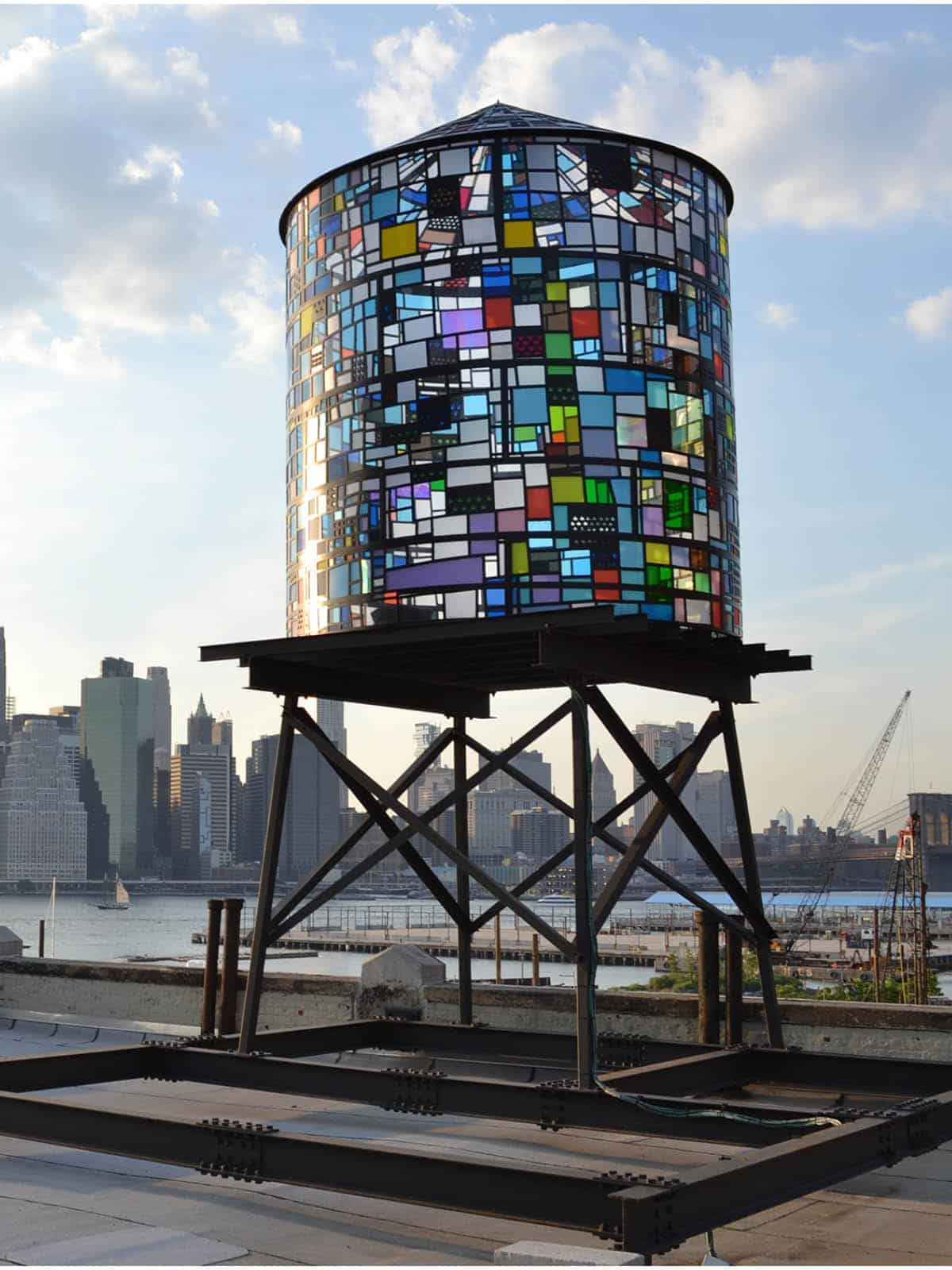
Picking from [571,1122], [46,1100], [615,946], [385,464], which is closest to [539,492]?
[385,464]

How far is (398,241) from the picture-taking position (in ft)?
41.3

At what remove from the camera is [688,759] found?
43.3 feet

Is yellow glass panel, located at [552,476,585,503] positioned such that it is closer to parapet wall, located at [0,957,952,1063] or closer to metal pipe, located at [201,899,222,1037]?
parapet wall, located at [0,957,952,1063]

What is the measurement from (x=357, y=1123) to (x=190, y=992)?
Answer: 736cm

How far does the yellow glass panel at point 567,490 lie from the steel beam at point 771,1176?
539 centimetres

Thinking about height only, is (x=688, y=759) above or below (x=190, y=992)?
above

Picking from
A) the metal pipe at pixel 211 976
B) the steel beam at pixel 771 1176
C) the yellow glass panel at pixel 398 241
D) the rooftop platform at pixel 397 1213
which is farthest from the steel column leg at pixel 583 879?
the metal pipe at pixel 211 976

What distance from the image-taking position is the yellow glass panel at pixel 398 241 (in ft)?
41.1

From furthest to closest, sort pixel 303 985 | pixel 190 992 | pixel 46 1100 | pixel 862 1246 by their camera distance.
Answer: pixel 190 992
pixel 303 985
pixel 46 1100
pixel 862 1246

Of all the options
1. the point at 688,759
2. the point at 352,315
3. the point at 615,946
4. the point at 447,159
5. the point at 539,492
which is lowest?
the point at 615,946

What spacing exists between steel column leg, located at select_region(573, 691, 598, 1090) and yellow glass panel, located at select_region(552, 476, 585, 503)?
5.56 ft

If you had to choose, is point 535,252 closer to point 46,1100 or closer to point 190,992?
point 46,1100

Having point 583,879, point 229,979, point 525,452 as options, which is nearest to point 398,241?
point 525,452

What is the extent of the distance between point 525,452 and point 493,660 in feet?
6.76
